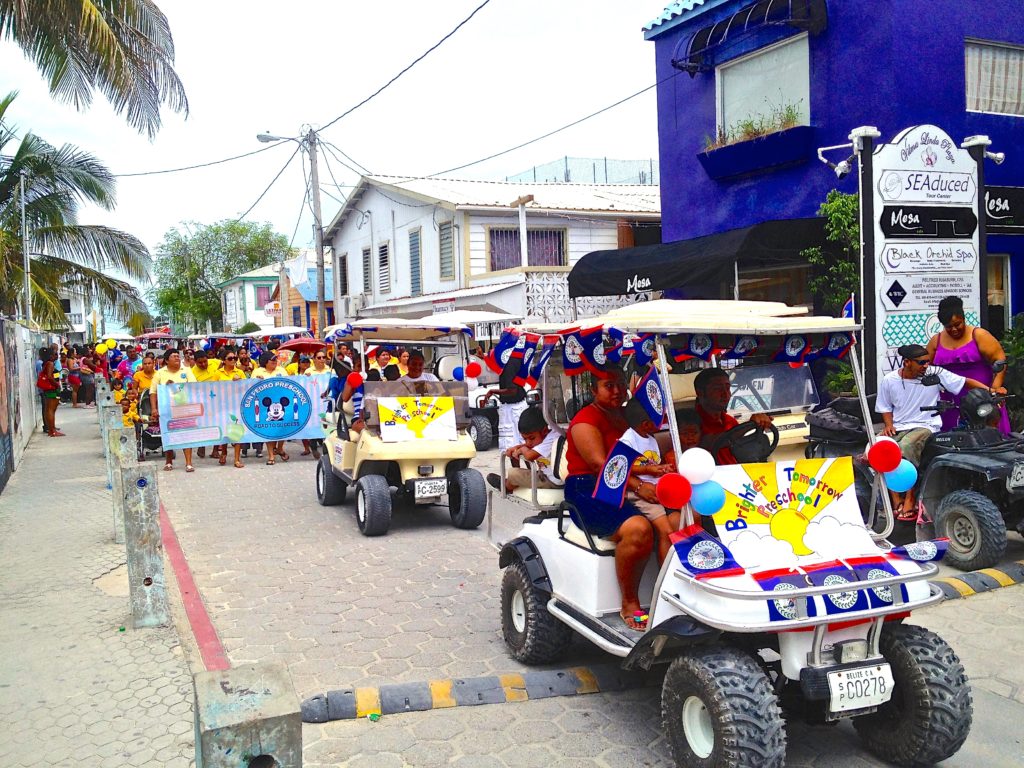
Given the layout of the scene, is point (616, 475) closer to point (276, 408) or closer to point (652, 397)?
point (652, 397)

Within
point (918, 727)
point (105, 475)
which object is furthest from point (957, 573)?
point (105, 475)

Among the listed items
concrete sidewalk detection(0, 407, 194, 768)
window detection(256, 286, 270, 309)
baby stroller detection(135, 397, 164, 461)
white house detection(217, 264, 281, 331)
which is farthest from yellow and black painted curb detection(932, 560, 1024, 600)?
window detection(256, 286, 270, 309)

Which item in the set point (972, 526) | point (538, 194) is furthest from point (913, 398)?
point (538, 194)

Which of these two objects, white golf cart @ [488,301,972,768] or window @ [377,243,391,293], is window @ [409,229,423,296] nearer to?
window @ [377,243,391,293]

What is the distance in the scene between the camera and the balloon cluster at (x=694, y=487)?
12.5ft

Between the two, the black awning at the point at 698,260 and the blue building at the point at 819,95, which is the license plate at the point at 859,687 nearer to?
the black awning at the point at 698,260

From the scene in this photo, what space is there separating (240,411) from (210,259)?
47983 mm

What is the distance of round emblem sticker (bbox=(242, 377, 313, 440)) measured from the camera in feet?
47.1

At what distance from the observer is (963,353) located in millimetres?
7609

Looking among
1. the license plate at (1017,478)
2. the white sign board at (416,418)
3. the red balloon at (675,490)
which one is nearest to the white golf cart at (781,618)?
the red balloon at (675,490)

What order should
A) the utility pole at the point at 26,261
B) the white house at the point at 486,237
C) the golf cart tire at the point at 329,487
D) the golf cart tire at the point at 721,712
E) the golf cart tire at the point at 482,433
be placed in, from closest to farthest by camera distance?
the golf cart tire at the point at 721,712 → the golf cart tire at the point at 329,487 → the golf cart tire at the point at 482,433 → the white house at the point at 486,237 → the utility pole at the point at 26,261

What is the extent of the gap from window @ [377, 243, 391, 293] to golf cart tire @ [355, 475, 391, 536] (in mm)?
18243

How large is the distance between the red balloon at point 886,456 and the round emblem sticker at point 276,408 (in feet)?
38.1

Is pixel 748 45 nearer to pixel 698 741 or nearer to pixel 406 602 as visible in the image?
pixel 406 602
